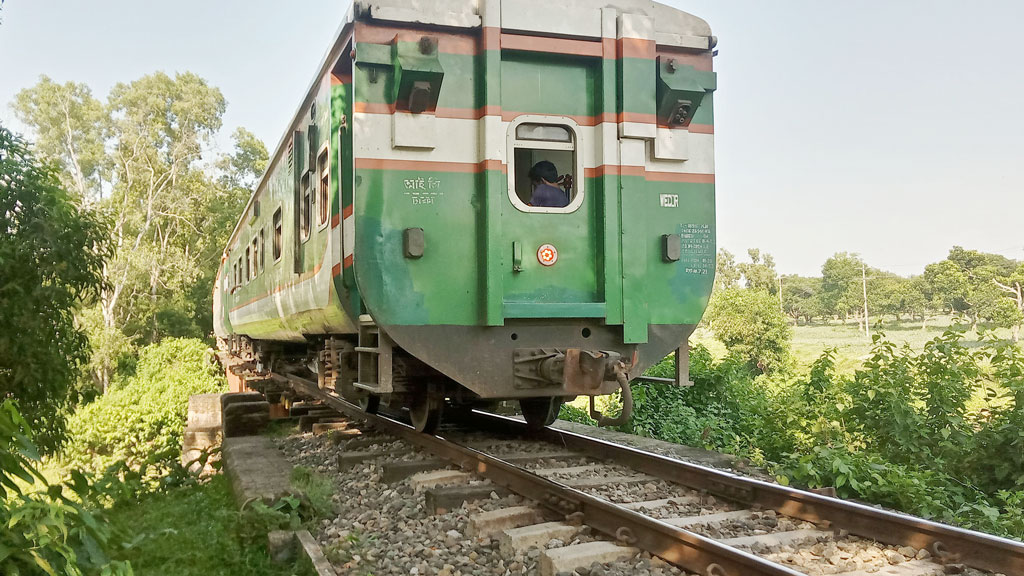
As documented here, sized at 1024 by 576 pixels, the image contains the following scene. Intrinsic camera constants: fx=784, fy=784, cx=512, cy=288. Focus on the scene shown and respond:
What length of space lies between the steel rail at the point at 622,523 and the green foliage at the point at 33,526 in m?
2.46

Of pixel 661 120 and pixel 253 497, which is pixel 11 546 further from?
pixel 661 120

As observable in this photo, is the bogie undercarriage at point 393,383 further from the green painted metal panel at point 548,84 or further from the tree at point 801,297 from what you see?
the tree at point 801,297

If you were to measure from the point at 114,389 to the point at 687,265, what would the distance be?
2943 centimetres

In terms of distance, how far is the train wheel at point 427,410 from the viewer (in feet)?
22.8

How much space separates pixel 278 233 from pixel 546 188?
15.0 feet

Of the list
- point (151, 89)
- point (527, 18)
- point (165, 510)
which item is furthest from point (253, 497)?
point (151, 89)

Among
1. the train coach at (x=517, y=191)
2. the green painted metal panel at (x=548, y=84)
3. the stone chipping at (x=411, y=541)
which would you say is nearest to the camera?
the stone chipping at (x=411, y=541)

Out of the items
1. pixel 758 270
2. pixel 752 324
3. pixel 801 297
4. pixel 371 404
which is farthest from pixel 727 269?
pixel 371 404

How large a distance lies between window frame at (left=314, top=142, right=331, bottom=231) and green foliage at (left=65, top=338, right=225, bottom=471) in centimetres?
1821

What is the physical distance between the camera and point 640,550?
4.09 m

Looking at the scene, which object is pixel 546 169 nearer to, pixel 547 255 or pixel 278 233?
pixel 547 255

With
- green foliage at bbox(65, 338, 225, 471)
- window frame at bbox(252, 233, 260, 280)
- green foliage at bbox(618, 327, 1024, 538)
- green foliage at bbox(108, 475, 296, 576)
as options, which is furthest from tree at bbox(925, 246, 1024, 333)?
green foliage at bbox(108, 475, 296, 576)

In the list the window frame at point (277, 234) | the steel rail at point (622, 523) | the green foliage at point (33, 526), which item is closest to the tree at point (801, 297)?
the window frame at point (277, 234)

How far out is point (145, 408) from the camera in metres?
26.5
